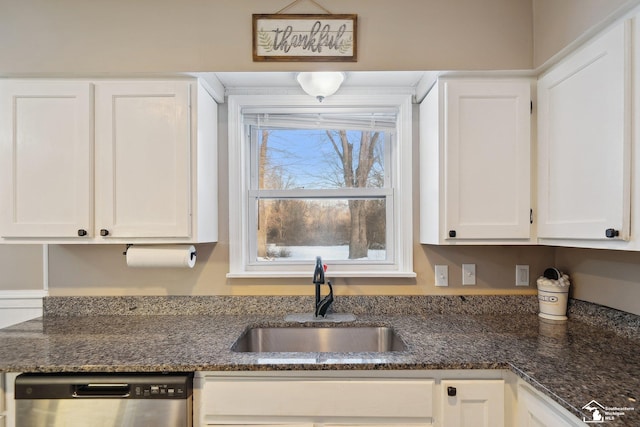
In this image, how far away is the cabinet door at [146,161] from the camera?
1561 mm

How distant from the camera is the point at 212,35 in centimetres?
159

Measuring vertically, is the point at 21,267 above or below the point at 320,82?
below

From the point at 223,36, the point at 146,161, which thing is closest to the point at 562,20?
the point at 223,36

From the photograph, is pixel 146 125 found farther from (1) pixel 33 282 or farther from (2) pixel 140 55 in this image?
(1) pixel 33 282

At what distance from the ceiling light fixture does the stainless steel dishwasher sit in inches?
54.7

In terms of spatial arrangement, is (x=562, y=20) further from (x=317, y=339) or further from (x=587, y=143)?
(x=317, y=339)

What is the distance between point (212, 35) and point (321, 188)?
95cm

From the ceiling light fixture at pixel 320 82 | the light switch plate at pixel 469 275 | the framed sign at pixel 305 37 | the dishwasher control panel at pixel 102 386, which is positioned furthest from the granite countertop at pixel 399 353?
the framed sign at pixel 305 37

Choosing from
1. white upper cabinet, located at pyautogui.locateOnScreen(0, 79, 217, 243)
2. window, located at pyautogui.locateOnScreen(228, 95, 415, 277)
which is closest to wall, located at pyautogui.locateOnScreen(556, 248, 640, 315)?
window, located at pyautogui.locateOnScreen(228, 95, 415, 277)

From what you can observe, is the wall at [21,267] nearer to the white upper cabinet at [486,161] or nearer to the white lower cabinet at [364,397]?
the white lower cabinet at [364,397]

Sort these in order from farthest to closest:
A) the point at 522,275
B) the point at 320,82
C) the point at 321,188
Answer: the point at 321,188 → the point at 522,275 → the point at 320,82

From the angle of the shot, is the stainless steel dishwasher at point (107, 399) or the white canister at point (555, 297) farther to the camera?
the white canister at point (555, 297)

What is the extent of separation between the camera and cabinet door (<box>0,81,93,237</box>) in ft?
5.09

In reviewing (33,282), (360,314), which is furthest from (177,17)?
(360,314)
